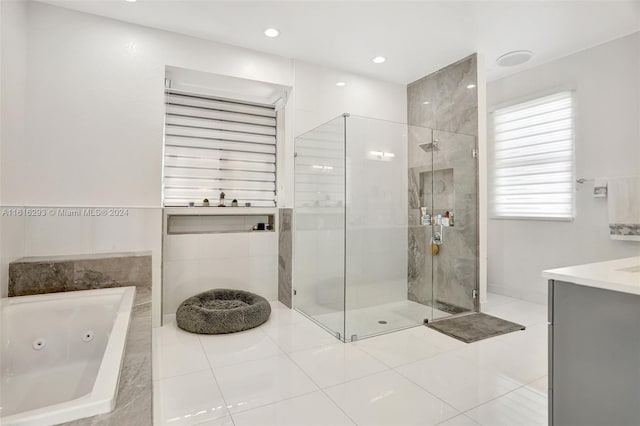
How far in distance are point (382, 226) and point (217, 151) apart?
6.62 ft

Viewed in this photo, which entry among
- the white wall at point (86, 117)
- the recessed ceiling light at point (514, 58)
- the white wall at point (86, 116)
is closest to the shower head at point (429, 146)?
the recessed ceiling light at point (514, 58)

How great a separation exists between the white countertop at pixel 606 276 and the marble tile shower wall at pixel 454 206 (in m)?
1.71

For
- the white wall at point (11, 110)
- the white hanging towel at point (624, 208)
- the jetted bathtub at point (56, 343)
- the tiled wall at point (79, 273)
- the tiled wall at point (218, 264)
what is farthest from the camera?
the tiled wall at point (218, 264)

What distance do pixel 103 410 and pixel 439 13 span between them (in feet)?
10.5

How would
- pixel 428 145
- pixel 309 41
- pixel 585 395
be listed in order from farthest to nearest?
pixel 428 145, pixel 309 41, pixel 585 395

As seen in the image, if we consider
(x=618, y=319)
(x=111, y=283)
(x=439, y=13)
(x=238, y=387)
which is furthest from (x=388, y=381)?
(x=439, y=13)

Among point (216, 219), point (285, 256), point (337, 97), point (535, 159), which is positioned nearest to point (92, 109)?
point (216, 219)

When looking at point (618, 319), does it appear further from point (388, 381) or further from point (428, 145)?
point (428, 145)

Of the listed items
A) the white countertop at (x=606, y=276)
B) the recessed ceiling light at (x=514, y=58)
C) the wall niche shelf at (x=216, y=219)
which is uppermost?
the recessed ceiling light at (x=514, y=58)

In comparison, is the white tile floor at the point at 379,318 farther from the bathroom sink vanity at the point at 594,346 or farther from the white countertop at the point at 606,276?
the white countertop at the point at 606,276

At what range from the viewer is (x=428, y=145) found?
127 inches

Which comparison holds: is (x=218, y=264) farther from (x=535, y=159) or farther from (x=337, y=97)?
(x=535, y=159)

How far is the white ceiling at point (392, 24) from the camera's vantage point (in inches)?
99.4

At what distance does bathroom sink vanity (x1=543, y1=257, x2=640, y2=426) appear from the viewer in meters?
1.13
